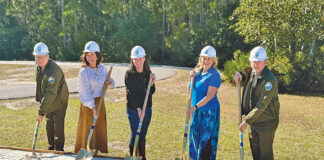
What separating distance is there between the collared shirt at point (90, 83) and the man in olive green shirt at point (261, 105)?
2.41m

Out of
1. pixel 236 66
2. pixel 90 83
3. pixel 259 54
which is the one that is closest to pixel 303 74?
pixel 236 66

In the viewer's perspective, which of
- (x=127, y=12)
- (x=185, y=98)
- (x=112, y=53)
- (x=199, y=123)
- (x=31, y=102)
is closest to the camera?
(x=199, y=123)

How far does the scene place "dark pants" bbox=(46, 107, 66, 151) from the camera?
6371 mm

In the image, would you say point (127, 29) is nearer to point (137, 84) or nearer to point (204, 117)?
point (137, 84)

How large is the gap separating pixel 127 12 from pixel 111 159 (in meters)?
35.6

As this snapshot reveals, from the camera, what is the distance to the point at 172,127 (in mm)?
9820

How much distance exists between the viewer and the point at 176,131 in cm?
937

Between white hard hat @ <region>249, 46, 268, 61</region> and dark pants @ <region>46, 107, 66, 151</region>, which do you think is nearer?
white hard hat @ <region>249, 46, 268, 61</region>

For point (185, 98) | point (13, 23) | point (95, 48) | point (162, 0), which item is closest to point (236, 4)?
point (162, 0)

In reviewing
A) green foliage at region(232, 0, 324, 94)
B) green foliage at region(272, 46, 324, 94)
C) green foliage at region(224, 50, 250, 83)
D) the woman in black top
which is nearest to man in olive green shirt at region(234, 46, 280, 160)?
the woman in black top

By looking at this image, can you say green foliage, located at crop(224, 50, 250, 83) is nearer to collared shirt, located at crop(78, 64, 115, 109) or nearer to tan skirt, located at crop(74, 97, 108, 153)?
tan skirt, located at crop(74, 97, 108, 153)

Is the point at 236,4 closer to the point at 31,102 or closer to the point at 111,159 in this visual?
the point at 31,102

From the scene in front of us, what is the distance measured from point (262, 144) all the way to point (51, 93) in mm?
3485

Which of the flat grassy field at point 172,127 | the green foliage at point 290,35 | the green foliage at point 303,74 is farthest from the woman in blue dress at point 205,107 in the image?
the green foliage at point 303,74
